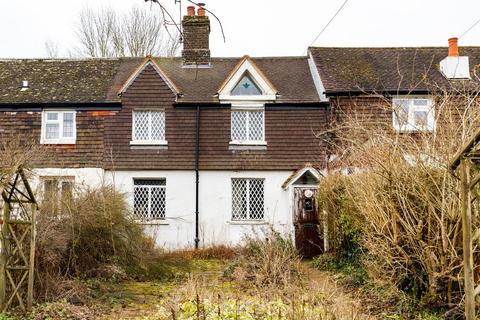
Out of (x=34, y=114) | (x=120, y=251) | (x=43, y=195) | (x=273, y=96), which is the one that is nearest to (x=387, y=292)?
(x=120, y=251)

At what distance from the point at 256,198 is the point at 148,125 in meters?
4.92

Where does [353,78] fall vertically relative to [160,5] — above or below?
→ above

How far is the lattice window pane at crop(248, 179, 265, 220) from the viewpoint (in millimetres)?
18859

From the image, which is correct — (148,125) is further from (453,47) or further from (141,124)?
(453,47)

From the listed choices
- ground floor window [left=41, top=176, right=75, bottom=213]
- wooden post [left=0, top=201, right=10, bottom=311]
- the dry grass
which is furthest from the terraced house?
→ wooden post [left=0, top=201, right=10, bottom=311]

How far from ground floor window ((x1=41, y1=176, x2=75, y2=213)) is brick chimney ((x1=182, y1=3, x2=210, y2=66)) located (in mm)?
10825

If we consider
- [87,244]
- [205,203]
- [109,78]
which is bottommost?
[87,244]

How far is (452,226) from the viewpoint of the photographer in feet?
25.4

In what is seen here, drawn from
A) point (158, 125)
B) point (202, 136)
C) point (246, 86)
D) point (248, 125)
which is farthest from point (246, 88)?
point (158, 125)

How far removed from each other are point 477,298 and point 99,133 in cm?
1519

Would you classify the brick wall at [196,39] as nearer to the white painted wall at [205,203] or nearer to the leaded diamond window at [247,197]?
the white painted wall at [205,203]

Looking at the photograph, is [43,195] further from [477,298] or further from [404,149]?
[477,298]

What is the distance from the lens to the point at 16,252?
8805 mm

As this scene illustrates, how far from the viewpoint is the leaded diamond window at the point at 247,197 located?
18875mm
